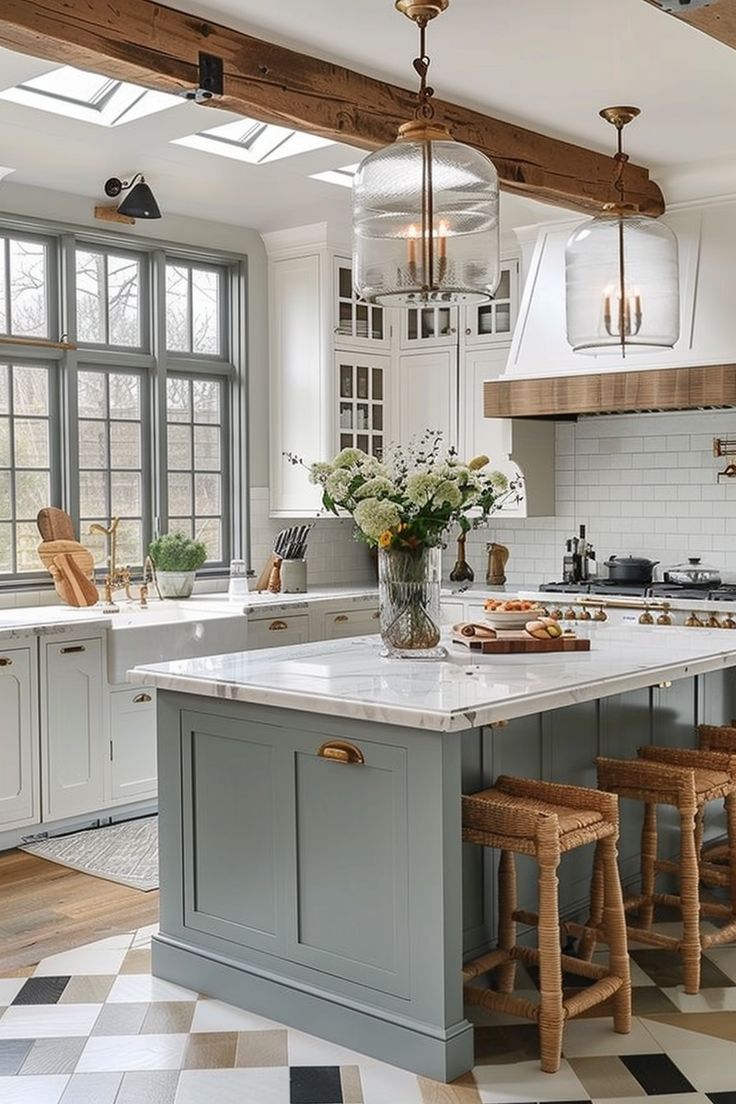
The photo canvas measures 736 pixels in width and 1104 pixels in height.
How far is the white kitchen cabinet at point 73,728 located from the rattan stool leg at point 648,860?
262 centimetres

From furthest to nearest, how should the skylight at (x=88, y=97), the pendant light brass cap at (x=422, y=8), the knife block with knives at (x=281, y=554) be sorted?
the knife block with knives at (x=281, y=554) < the skylight at (x=88, y=97) < the pendant light brass cap at (x=422, y=8)

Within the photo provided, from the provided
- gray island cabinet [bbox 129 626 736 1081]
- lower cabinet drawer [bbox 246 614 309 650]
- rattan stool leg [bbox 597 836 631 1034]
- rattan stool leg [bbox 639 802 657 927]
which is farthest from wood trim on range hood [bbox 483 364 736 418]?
rattan stool leg [bbox 597 836 631 1034]

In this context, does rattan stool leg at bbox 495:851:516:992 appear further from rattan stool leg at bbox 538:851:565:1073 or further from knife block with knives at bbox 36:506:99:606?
knife block with knives at bbox 36:506:99:606

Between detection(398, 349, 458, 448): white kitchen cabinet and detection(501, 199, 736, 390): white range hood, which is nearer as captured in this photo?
detection(501, 199, 736, 390): white range hood

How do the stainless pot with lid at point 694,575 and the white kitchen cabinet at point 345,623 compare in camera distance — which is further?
the white kitchen cabinet at point 345,623

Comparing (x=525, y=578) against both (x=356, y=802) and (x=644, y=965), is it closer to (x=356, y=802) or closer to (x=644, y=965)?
(x=644, y=965)

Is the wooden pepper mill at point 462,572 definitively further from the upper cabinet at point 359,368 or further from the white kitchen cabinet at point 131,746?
the white kitchen cabinet at point 131,746

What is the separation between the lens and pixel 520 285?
732cm

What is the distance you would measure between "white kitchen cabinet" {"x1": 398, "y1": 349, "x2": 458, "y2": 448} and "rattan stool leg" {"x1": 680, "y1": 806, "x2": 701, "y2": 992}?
393cm

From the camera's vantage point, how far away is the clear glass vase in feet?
13.7

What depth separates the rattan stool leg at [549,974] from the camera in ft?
11.1

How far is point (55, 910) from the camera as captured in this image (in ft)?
15.4

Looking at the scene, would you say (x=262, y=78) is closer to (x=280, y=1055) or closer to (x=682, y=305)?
(x=682, y=305)

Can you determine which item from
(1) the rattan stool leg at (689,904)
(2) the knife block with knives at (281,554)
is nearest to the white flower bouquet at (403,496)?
(1) the rattan stool leg at (689,904)
